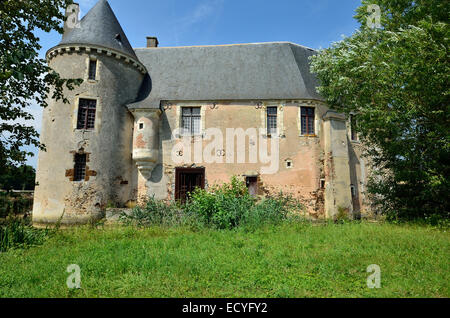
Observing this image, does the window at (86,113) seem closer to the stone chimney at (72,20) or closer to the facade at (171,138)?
the facade at (171,138)

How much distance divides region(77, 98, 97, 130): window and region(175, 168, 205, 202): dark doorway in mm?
4510

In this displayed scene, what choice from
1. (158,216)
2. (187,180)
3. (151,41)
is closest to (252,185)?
(187,180)

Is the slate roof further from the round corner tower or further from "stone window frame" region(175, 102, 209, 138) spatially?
the round corner tower

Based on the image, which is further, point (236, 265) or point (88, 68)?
point (88, 68)

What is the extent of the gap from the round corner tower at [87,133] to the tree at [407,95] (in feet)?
31.9

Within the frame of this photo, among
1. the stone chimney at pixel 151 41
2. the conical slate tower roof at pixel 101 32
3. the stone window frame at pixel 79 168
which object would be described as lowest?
the stone window frame at pixel 79 168

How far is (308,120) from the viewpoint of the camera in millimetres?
12383

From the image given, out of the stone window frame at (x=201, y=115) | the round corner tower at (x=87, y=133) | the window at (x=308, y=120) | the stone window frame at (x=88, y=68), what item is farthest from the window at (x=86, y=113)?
the window at (x=308, y=120)

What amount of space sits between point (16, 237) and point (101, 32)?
10198 millimetres

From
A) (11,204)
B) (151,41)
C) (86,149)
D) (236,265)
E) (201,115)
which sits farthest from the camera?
(151,41)

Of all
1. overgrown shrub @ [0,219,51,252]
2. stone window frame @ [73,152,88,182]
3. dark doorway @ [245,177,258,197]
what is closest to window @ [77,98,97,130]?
stone window frame @ [73,152,88,182]

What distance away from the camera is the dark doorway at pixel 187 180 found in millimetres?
12000

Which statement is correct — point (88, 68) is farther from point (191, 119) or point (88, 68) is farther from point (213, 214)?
point (213, 214)
